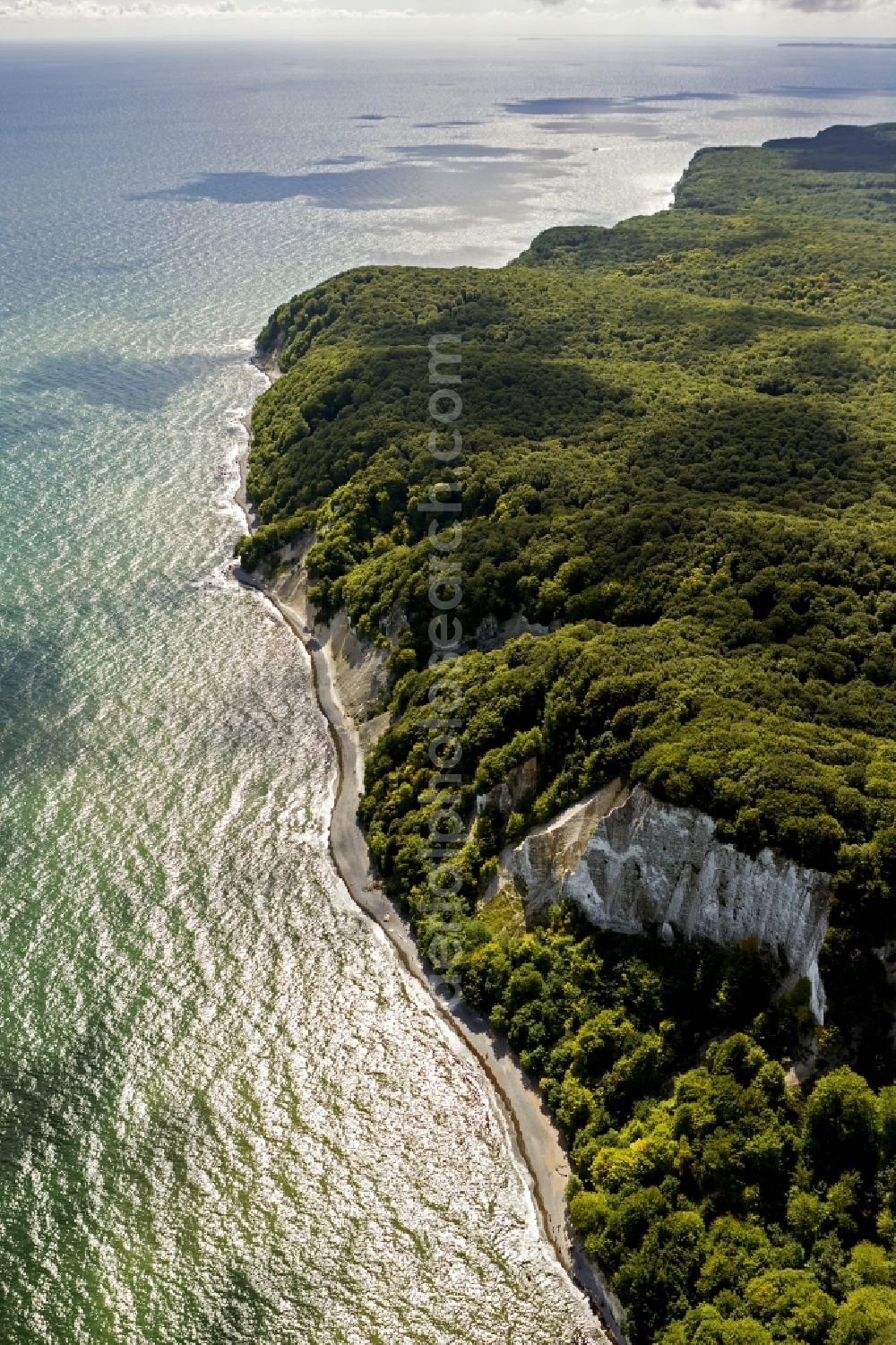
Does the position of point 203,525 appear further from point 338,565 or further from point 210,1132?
point 210,1132

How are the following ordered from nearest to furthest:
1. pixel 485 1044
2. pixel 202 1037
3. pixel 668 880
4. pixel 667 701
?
A: 1. pixel 668 880
2. pixel 202 1037
3. pixel 485 1044
4. pixel 667 701

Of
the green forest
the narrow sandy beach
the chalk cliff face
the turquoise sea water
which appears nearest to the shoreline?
the narrow sandy beach

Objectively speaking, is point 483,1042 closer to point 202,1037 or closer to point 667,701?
point 202,1037

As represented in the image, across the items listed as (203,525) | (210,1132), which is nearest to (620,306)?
(203,525)

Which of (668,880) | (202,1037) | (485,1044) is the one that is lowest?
(485,1044)

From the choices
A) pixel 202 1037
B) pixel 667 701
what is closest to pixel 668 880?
pixel 667 701

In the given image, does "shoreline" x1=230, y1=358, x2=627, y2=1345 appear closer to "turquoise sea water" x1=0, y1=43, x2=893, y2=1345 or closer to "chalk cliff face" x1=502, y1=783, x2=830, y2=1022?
"turquoise sea water" x1=0, y1=43, x2=893, y2=1345
